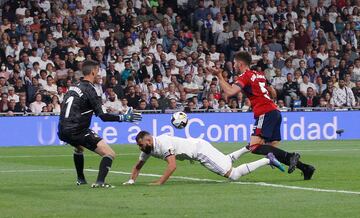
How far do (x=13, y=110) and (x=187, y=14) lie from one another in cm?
1030

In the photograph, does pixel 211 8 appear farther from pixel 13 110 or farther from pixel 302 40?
pixel 13 110

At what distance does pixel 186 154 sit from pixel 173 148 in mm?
286

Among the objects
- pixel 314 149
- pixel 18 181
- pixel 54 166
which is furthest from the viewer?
pixel 314 149

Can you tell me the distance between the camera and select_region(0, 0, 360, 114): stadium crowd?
3281 cm

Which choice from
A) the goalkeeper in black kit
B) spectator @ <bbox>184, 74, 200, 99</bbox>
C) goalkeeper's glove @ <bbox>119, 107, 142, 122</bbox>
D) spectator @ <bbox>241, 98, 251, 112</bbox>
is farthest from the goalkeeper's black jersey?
spectator @ <bbox>184, 74, 200, 99</bbox>

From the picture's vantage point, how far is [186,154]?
16062 millimetres

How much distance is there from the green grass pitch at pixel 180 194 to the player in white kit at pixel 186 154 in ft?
0.86

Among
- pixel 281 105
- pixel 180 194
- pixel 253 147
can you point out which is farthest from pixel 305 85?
pixel 180 194

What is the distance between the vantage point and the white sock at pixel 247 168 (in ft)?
52.8

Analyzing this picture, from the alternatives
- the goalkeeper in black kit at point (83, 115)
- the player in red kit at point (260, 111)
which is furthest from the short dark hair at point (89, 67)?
the player in red kit at point (260, 111)

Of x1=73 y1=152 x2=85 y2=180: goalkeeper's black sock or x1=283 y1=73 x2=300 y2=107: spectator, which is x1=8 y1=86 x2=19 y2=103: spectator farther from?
x1=73 y1=152 x2=85 y2=180: goalkeeper's black sock

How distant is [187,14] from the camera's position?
129 feet

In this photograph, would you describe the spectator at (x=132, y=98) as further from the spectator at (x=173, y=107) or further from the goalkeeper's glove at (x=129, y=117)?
the goalkeeper's glove at (x=129, y=117)

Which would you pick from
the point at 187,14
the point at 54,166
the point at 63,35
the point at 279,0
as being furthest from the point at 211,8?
the point at 54,166
